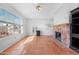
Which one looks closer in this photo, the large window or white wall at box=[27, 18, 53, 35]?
the large window

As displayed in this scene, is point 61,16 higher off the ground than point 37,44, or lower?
higher

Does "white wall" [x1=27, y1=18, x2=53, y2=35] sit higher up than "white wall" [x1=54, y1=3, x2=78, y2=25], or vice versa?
"white wall" [x1=54, y1=3, x2=78, y2=25]

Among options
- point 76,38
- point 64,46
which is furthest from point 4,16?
point 76,38

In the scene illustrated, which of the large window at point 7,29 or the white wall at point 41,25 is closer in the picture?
the large window at point 7,29

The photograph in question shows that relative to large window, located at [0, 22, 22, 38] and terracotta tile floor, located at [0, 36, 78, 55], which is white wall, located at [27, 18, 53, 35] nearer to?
terracotta tile floor, located at [0, 36, 78, 55]

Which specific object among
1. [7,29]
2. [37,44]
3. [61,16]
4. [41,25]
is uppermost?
[61,16]

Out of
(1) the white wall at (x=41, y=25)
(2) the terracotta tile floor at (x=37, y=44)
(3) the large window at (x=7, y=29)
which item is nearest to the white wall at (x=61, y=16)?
(1) the white wall at (x=41, y=25)

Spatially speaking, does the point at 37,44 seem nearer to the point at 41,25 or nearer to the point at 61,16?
the point at 41,25

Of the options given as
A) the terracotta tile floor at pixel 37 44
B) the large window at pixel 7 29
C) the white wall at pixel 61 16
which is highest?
the white wall at pixel 61 16

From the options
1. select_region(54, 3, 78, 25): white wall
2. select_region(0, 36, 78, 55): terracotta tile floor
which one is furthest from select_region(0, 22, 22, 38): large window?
select_region(54, 3, 78, 25): white wall

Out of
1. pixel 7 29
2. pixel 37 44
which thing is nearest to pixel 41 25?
pixel 37 44

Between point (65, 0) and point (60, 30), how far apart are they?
39.9 inches

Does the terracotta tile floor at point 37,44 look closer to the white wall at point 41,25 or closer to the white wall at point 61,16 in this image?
the white wall at point 41,25

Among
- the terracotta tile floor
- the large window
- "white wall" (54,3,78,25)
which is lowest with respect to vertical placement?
the terracotta tile floor
